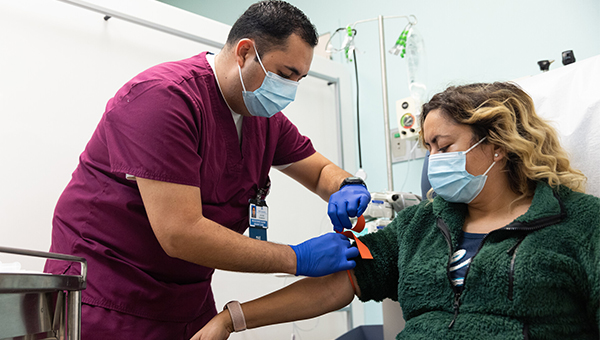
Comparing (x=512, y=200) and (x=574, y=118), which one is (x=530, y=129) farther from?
(x=574, y=118)

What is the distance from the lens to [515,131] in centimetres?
129

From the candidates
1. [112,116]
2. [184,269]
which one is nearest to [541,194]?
[184,269]

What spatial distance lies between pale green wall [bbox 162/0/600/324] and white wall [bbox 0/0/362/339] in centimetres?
82

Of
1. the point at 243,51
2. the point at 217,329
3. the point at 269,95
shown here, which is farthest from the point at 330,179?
the point at 217,329

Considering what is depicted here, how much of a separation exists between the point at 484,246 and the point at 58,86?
178 cm

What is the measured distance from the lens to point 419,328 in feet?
3.83

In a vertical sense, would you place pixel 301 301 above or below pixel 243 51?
below

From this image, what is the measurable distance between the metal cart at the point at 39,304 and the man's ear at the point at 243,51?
0.72m

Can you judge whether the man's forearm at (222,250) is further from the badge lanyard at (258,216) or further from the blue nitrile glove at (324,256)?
the badge lanyard at (258,216)

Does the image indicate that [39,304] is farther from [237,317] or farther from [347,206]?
[347,206]

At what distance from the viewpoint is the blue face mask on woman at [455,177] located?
1282 millimetres

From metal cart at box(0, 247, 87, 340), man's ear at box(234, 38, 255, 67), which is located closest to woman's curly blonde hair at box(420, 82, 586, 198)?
man's ear at box(234, 38, 255, 67)

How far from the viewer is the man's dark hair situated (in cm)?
130

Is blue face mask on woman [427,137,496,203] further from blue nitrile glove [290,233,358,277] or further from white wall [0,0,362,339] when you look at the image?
white wall [0,0,362,339]
